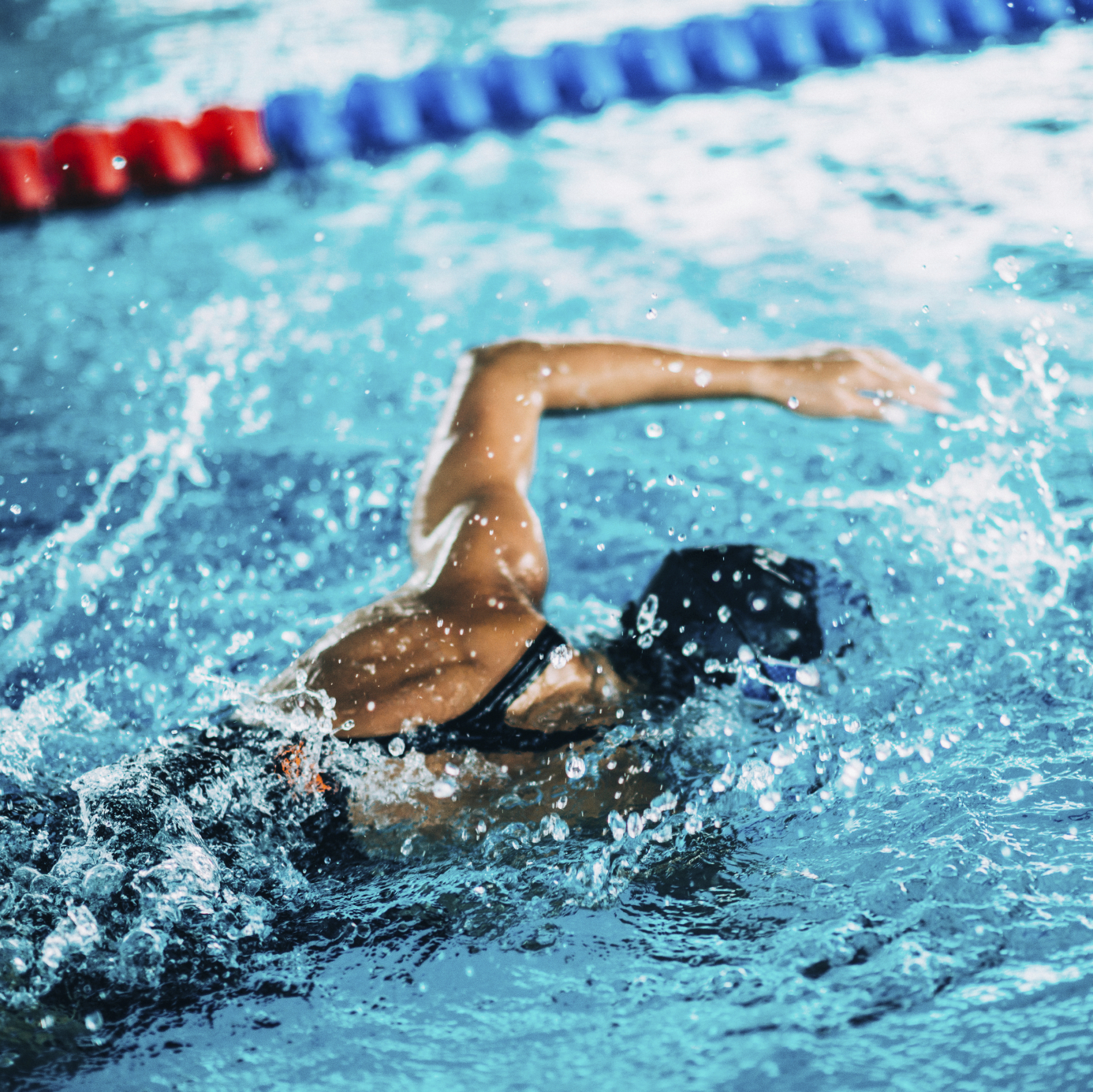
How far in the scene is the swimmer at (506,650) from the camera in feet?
4.97

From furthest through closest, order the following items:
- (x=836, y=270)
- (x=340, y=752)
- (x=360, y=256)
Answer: (x=360, y=256), (x=836, y=270), (x=340, y=752)

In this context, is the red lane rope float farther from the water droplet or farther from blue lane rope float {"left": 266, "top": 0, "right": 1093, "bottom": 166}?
the water droplet

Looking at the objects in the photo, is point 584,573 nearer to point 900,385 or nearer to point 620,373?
point 620,373

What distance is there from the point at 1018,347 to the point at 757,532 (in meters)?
1.06

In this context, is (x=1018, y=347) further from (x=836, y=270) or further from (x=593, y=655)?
(x=593, y=655)

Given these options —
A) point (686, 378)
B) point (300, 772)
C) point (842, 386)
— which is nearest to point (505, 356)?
point (686, 378)

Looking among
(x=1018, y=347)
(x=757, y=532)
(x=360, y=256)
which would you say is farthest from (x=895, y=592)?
(x=360, y=256)

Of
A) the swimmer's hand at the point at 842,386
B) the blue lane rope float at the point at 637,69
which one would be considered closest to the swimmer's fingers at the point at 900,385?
the swimmer's hand at the point at 842,386

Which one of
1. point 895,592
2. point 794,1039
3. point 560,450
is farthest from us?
point 560,450

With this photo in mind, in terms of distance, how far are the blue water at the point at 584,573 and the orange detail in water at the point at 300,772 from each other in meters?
0.03

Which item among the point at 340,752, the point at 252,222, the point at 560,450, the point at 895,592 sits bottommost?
the point at 895,592

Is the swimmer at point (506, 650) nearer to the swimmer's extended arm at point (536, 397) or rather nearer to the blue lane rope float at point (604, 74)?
the swimmer's extended arm at point (536, 397)

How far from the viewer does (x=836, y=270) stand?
3631mm

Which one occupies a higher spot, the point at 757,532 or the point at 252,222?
the point at 252,222
